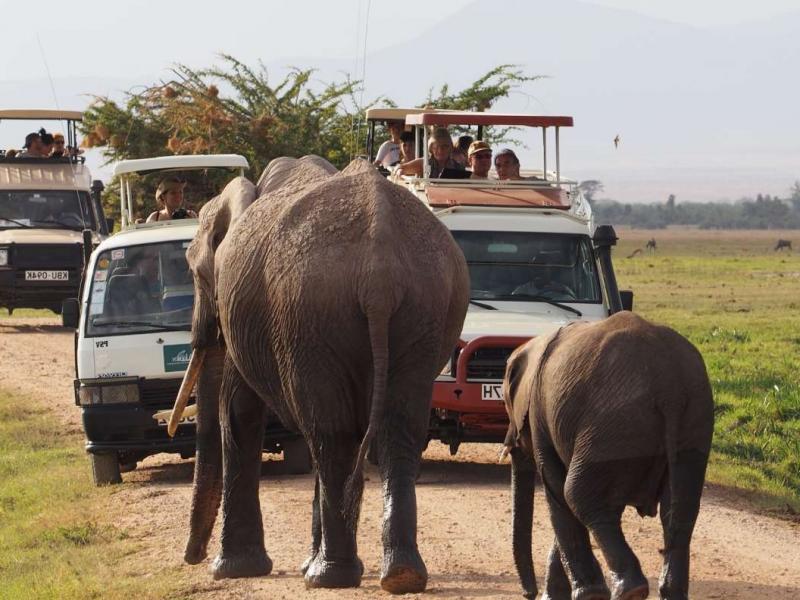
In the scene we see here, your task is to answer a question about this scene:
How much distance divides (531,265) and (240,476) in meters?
4.98

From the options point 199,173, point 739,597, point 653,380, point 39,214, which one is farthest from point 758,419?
point 39,214

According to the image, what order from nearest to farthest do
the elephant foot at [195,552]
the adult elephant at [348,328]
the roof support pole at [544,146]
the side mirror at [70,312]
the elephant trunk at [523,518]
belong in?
the adult elephant at [348,328] → the elephant trunk at [523,518] → the elephant foot at [195,552] → the side mirror at [70,312] → the roof support pole at [544,146]

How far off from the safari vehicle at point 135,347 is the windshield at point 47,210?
12.3 metres

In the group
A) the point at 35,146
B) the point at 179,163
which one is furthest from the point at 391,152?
the point at 35,146

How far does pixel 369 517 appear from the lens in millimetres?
10625

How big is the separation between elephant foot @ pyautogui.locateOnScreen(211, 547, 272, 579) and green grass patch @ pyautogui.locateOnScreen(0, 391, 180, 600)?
30 cm

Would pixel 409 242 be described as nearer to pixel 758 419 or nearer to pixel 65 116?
pixel 758 419

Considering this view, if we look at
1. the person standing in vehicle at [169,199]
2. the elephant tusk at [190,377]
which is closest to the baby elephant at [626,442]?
the elephant tusk at [190,377]

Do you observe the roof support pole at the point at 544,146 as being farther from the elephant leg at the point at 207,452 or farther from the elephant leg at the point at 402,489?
the elephant leg at the point at 402,489

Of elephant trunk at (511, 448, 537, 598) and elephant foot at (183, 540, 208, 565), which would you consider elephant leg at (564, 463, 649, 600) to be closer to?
elephant trunk at (511, 448, 537, 598)

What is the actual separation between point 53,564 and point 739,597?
426 centimetres

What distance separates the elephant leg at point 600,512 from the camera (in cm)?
692

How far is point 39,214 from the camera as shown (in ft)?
82.3

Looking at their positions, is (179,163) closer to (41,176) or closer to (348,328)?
(348,328)
